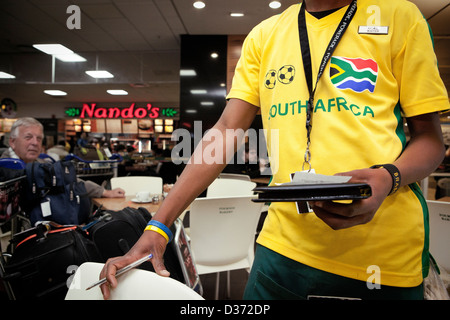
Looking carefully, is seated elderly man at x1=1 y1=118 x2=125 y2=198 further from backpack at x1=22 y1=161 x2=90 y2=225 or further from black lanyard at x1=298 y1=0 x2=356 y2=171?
black lanyard at x1=298 y1=0 x2=356 y2=171

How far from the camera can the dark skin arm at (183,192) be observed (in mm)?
607

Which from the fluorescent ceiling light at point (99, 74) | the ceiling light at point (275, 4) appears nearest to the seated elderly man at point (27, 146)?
the ceiling light at point (275, 4)

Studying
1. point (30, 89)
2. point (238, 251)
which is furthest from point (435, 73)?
point (30, 89)

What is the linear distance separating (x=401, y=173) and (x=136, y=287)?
23.0 inches

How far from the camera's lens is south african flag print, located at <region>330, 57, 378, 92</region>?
67 cm

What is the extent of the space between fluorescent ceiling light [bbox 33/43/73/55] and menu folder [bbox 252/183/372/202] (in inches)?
279

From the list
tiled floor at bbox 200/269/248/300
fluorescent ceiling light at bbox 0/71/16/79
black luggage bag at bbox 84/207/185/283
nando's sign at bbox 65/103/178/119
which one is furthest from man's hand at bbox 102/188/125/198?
nando's sign at bbox 65/103/178/119

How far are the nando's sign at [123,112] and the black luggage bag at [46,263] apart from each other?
11859 millimetres

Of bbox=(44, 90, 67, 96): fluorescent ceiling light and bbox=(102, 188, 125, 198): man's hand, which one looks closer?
bbox=(102, 188, 125, 198): man's hand

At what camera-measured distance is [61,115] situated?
13.4 metres

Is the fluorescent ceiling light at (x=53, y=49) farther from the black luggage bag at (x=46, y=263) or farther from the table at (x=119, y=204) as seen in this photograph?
the black luggage bag at (x=46, y=263)

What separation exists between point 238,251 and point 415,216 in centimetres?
169

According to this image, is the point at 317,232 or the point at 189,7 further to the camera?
the point at 189,7
